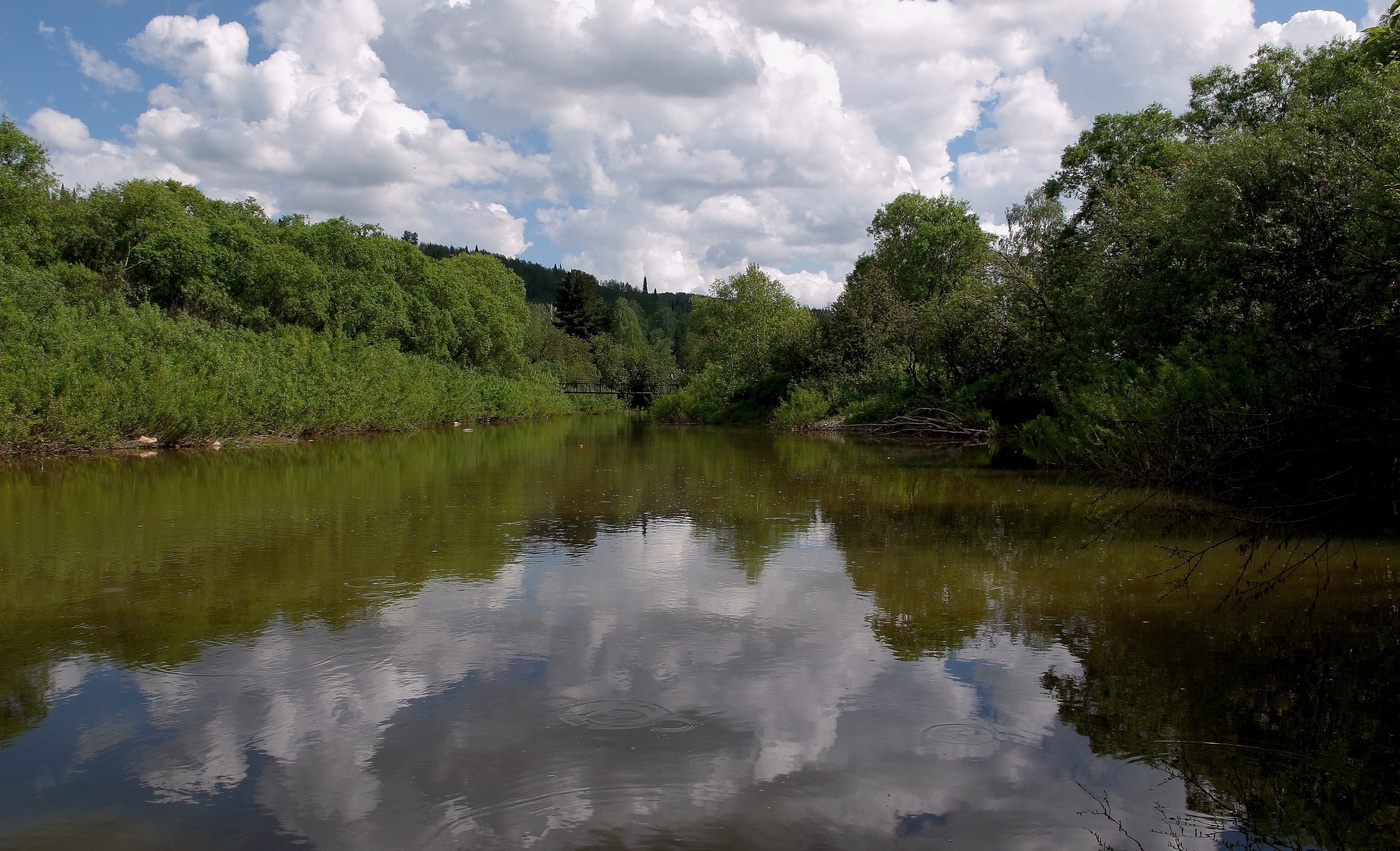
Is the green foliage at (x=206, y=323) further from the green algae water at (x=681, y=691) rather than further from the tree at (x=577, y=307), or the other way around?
the tree at (x=577, y=307)

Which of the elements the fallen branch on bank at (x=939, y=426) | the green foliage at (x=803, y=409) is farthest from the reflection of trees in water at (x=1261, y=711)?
the green foliage at (x=803, y=409)

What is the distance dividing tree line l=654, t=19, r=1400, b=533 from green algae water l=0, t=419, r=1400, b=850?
112 cm

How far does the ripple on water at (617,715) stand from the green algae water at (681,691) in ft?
0.06

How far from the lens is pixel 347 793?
3.92 meters

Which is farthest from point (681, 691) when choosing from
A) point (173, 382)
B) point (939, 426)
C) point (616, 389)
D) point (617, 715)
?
point (616, 389)

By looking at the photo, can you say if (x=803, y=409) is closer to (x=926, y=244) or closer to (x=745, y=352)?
(x=745, y=352)

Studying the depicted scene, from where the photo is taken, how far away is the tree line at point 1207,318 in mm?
6461

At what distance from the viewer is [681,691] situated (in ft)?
16.8

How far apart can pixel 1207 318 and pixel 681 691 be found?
13.3m

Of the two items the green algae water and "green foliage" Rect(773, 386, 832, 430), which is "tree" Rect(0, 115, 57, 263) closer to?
the green algae water

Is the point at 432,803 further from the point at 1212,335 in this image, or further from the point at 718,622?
the point at 1212,335

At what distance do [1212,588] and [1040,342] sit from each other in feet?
51.9

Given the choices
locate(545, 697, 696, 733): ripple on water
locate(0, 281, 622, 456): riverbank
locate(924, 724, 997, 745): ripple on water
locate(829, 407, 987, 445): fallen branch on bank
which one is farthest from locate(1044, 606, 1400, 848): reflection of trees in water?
locate(0, 281, 622, 456): riverbank

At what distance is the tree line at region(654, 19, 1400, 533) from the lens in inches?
254
